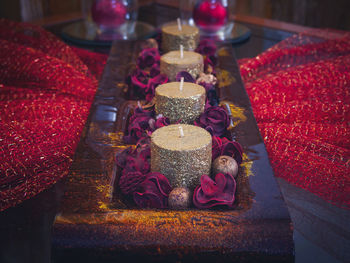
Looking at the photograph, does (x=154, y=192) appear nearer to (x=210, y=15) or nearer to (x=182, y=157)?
(x=182, y=157)

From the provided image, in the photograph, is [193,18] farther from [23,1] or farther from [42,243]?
[42,243]

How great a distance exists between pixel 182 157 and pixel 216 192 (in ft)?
0.17

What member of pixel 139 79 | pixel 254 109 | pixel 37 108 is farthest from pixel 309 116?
pixel 37 108

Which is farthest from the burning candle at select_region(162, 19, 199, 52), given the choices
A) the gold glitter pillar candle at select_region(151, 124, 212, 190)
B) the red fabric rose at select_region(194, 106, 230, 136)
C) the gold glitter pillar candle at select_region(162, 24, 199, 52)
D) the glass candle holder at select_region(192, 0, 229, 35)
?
the gold glitter pillar candle at select_region(151, 124, 212, 190)

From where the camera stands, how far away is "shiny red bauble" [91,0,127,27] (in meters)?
1.18

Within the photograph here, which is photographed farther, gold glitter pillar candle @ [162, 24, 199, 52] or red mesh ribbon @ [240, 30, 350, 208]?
gold glitter pillar candle @ [162, 24, 199, 52]

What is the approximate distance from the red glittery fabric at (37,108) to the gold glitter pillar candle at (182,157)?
0.16 meters

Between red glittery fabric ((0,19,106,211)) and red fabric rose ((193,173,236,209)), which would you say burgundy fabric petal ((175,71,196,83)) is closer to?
red glittery fabric ((0,19,106,211))

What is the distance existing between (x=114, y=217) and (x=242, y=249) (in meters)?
0.12

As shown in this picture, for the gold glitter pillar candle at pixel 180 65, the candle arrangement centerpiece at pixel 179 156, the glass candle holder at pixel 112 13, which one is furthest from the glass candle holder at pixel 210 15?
the candle arrangement centerpiece at pixel 179 156

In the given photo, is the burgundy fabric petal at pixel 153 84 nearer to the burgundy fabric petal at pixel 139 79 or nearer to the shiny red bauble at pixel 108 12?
the burgundy fabric petal at pixel 139 79

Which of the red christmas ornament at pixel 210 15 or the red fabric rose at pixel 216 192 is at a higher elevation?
the red christmas ornament at pixel 210 15

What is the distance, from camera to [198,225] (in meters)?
0.40

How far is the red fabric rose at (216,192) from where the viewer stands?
43 centimetres
